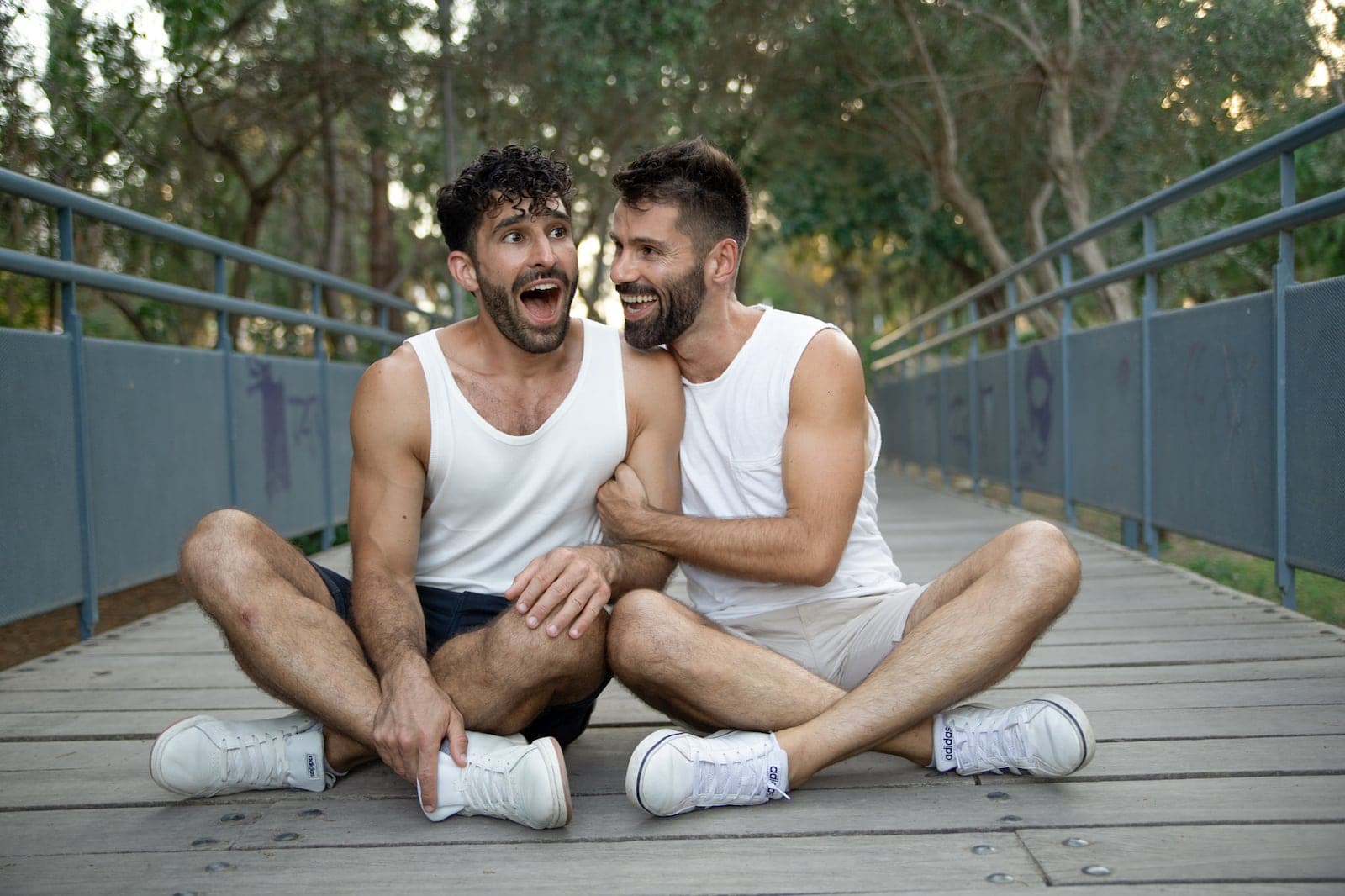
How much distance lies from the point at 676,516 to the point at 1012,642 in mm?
673

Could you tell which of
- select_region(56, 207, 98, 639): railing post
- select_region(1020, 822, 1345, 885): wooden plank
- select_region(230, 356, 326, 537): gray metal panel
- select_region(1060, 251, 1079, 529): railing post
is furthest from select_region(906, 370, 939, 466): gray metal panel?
select_region(1020, 822, 1345, 885): wooden plank

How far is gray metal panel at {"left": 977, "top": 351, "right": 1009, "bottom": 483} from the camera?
24.8ft

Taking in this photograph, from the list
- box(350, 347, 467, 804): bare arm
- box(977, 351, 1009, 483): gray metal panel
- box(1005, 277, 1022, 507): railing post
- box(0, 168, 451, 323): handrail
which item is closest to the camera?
box(350, 347, 467, 804): bare arm

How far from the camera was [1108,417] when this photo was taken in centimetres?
527

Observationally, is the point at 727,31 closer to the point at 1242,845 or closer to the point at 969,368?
Result: the point at 969,368

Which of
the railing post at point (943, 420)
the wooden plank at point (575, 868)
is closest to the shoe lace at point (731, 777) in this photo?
the wooden plank at point (575, 868)

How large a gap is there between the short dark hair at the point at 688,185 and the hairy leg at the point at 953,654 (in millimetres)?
919

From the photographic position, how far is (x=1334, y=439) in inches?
120

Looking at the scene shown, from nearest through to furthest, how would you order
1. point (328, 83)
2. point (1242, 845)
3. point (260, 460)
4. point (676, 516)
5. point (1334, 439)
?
point (1242, 845), point (676, 516), point (1334, 439), point (260, 460), point (328, 83)

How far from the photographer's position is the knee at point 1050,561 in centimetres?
220

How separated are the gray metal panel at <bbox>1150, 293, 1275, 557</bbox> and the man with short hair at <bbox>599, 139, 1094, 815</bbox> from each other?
1.53m

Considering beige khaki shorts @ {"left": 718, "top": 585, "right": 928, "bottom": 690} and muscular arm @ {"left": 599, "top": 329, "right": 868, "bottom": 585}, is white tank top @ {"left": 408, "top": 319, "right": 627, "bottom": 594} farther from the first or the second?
beige khaki shorts @ {"left": 718, "top": 585, "right": 928, "bottom": 690}

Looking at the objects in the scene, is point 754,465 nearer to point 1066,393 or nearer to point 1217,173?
point 1217,173

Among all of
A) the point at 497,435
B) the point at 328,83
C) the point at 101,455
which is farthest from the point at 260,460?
the point at 328,83
